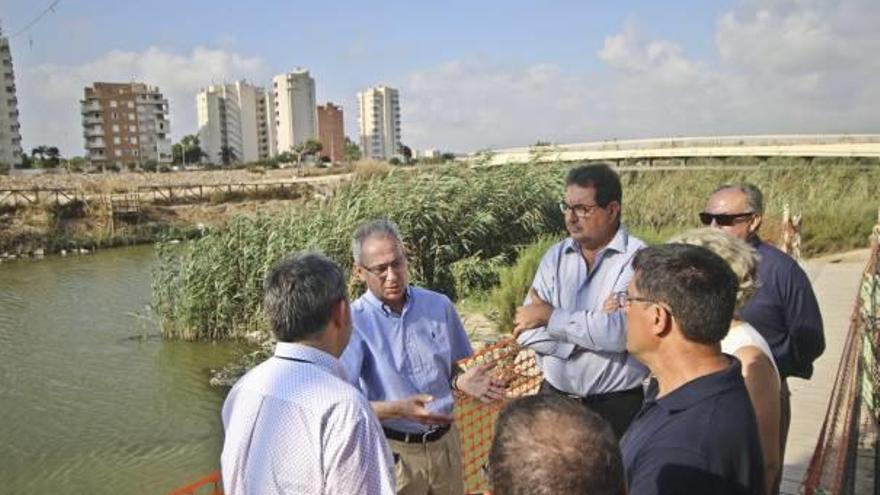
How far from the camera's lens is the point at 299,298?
1.68 m

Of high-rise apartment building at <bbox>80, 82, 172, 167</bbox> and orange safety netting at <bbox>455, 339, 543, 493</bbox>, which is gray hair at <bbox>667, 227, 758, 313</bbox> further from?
high-rise apartment building at <bbox>80, 82, 172, 167</bbox>

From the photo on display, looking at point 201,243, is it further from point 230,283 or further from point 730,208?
point 730,208

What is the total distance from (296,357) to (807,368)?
2235 mm

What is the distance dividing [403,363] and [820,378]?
471cm

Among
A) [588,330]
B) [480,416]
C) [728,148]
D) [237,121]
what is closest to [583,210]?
[588,330]

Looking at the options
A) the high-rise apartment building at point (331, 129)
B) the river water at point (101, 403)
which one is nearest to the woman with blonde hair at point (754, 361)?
the river water at point (101, 403)

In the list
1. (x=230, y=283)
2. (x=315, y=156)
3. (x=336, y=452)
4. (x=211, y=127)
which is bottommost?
(x=230, y=283)

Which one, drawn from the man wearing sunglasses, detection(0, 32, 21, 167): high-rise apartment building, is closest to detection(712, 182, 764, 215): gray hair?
the man wearing sunglasses

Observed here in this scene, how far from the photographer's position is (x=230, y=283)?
10.4 metres

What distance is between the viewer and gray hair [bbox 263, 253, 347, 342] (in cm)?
167

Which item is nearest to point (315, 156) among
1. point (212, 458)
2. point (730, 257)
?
point (212, 458)

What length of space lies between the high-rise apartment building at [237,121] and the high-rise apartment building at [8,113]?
26.4 metres

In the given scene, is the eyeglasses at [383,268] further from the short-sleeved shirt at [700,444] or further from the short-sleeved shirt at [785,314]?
the short-sleeved shirt at [785,314]

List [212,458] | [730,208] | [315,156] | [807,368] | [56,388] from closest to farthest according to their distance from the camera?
[807,368]
[730,208]
[212,458]
[56,388]
[315,156]
